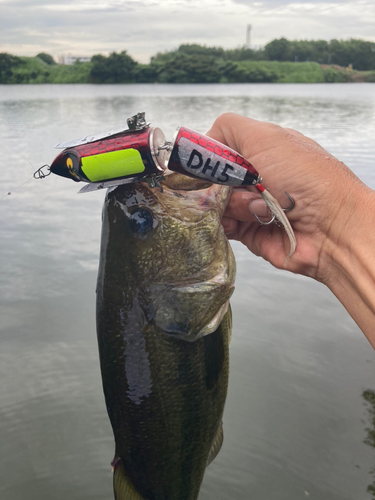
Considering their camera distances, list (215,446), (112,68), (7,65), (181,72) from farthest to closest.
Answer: (181,72) < (112,68) < (7,65) < (215,446)

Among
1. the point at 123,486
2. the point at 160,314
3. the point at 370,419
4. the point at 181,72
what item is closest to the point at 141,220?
the point at 160,314

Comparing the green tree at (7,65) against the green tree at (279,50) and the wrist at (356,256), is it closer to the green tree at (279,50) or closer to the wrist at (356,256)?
the wrist at (356,256)

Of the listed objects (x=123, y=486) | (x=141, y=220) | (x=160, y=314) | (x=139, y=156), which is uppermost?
(x=139, y=156)

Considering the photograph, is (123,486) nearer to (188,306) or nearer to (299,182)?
(188,306)

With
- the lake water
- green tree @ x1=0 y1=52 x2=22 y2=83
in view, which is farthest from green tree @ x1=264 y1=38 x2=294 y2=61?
the lake water

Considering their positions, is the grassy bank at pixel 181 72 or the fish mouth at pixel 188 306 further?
the grassy bank at pixel 181 72

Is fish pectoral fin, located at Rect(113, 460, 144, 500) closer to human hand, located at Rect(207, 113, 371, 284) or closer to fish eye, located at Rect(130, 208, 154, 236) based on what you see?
fish eye, located at Rect(130, 208, 154, 236)

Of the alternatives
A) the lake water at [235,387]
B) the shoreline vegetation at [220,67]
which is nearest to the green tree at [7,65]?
the shoreline vegetation at [220,67]
